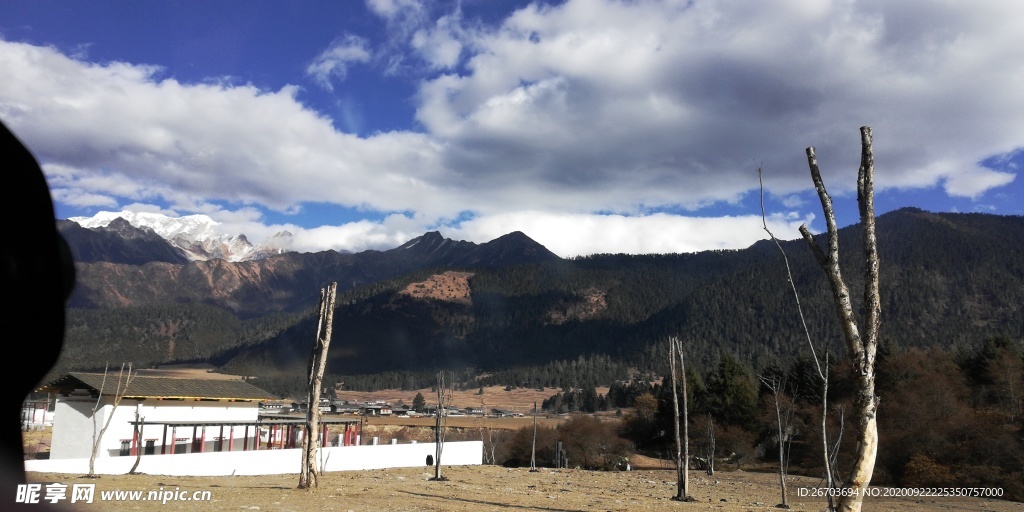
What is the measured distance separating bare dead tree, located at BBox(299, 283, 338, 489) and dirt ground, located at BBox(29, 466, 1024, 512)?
→ 622 millimetres

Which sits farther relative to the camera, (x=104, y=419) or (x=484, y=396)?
(x=484, y=396)

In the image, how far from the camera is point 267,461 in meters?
34.0

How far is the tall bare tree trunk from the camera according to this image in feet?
26.0

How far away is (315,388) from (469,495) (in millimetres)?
6648

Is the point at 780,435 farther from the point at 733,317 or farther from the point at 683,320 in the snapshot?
the point at 683,320

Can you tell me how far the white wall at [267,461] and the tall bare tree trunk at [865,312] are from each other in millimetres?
23114

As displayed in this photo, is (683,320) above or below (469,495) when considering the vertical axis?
above

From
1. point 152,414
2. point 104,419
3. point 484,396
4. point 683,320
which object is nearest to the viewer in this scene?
point 104,419

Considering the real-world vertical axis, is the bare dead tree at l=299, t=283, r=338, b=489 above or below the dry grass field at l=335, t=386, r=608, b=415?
above

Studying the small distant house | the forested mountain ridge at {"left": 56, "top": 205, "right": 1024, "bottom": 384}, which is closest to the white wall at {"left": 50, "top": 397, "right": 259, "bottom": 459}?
the small distant house

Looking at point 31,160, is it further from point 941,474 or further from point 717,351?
point 717,351

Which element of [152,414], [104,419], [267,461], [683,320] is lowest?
[267,461]

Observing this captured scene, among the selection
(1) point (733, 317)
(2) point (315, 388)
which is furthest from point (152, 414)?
(1) point (733, 317)

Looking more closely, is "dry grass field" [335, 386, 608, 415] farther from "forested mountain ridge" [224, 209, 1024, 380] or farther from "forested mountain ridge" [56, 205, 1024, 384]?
"forested mountain ridge" [224, 209, 1024, 380]
